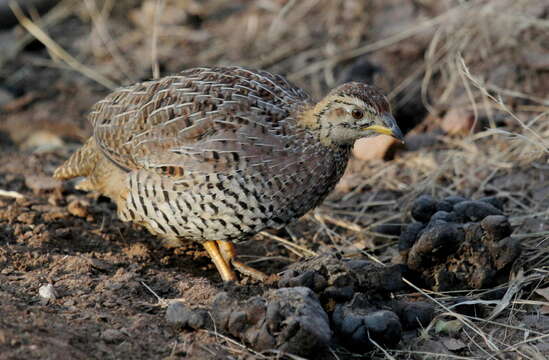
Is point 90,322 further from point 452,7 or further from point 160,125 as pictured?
point 452,7

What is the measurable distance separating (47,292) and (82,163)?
153 cm

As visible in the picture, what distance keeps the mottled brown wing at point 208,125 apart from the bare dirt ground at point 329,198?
72cm

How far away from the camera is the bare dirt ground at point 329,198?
396 cm

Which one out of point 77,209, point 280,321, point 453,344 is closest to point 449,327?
point 453,344

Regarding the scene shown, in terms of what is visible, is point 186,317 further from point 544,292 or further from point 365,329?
point 544,292

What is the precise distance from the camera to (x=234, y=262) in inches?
203

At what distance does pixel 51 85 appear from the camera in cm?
805

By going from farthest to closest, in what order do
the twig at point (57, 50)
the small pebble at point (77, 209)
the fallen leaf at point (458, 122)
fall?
the twig at point (57, 50), the fallen leaf at point (458, 122), the small pebble at point (77, 209)

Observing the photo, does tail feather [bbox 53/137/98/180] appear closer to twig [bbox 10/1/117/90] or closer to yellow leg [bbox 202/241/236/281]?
yellow leg [bbox 202/241/236/281]

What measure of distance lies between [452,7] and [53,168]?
4651 mm

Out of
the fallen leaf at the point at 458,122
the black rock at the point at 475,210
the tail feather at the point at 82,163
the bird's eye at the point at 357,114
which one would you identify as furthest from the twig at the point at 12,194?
the fallen leaf at the point at 458,122

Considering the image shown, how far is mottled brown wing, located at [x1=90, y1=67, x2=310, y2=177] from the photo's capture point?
4.54 metres

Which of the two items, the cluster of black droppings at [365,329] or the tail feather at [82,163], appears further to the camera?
the tail feather at [82,163]

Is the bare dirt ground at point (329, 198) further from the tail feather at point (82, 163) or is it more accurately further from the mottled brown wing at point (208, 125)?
the mottled brown wing at point (208, 125)
